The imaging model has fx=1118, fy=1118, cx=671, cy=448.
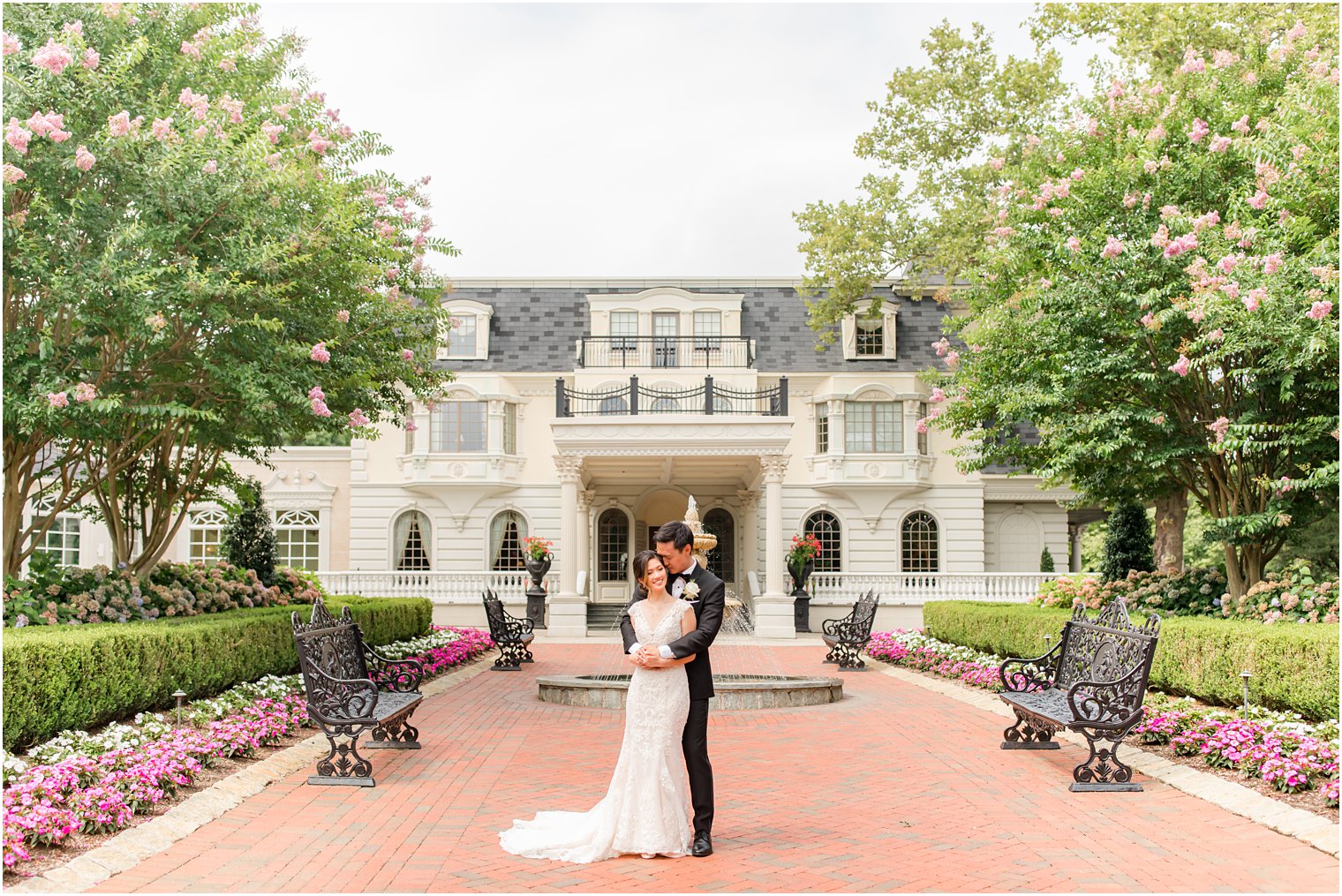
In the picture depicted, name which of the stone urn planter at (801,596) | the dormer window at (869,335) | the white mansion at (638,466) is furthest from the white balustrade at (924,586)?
the dormer window at (869,335)

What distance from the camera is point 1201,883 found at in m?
5.69

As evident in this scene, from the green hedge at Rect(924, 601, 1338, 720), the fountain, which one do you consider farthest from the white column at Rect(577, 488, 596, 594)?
the green hedge at Rect(924, 601, 1338, 720)

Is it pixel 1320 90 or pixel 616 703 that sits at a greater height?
pixel 1320 90

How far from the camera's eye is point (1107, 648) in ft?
30.9

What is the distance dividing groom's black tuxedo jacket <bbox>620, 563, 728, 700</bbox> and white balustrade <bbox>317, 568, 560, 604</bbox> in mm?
21550

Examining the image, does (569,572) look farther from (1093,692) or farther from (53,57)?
(53,57)

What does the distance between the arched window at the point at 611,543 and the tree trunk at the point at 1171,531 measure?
14.9 metres

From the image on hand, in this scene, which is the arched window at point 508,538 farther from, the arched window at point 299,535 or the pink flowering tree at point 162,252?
the pink flowering tree at point 162,252

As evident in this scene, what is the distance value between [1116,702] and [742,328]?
23.5 metres

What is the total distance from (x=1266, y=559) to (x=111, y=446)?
45.7ft

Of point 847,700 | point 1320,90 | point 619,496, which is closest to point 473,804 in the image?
point 847,700

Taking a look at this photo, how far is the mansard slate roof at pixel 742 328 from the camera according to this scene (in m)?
30.9

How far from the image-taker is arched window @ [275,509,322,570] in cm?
3106

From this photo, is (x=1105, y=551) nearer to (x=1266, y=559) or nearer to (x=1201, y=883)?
(x=1266, y=559)
